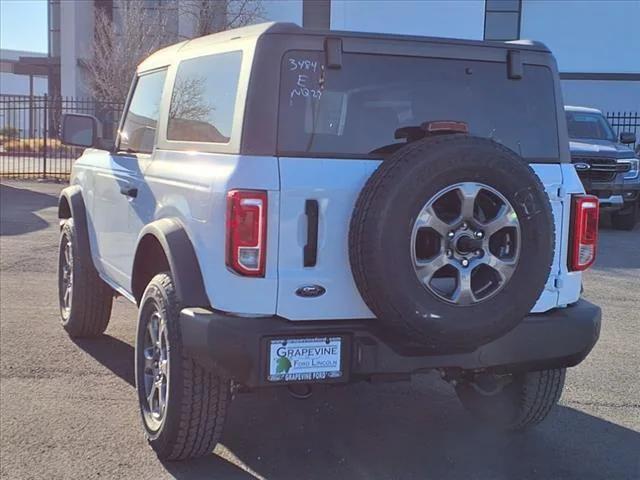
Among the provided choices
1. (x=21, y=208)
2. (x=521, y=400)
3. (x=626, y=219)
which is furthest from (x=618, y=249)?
(x=21, y=208)

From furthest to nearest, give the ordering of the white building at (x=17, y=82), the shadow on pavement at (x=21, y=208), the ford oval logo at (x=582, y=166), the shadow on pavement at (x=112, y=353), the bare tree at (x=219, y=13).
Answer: the white building at (x=17, y=82) < the bare tree at (x=219, y=13) < the ford oval logo at (x=582, y=166) < the shadow on pavement at (x=21, y=208) < the shadow on pavement at (x=112, y=353)

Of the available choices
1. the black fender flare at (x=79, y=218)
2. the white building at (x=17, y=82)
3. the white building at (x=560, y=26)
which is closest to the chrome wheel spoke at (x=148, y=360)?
the black fender flare at (x=79, y=218)

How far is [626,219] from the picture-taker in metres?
13.3

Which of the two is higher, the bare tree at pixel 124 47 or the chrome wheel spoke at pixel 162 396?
the bare tree at pixel 124 47

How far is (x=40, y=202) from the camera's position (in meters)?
15.0

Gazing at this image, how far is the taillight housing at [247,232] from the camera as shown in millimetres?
3240

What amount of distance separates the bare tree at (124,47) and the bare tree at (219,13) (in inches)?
46.8

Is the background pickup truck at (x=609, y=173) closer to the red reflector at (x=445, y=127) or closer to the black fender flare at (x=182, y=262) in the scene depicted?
the red reflector at (x=445, y=127)

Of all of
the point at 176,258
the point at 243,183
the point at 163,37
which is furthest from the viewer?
the point at 163,37

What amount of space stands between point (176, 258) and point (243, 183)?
540 millimetres

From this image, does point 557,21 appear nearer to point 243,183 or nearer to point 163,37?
point 163,37

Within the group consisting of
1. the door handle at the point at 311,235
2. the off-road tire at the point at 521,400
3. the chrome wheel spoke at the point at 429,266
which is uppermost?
the door handle at the point at 311,235

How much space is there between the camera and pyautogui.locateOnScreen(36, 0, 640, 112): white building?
2919cm

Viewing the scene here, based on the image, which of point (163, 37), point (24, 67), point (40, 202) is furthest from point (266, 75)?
point (24, 67)
